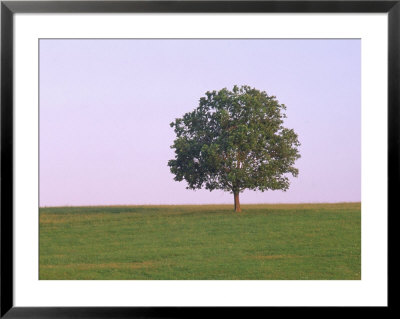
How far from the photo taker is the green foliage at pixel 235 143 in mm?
6012

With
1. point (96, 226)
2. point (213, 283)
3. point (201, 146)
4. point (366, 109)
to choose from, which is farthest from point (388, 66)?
point (96, 226)

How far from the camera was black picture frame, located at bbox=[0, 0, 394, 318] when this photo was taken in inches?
84.4

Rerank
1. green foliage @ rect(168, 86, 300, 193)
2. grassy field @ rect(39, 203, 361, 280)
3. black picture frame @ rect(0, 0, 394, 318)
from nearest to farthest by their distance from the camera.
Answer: black picture frame @ rect(0, 0, 394, 318)
grassy field @ rect(39, 203, 361, 280)
green foliage @ rect(168, 86, 300, 193)

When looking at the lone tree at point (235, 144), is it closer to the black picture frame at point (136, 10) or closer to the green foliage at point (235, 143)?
the green foliage at point (235, 143)

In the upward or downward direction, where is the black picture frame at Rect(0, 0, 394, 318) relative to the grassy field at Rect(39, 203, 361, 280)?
upward

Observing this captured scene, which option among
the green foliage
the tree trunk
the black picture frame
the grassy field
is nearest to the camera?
the black picture frame

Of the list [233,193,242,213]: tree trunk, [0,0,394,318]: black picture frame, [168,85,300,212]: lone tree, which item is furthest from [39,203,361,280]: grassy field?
[0,0,394,318]: black picture frame

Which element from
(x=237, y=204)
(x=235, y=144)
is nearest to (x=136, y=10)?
(x=235, y=144)

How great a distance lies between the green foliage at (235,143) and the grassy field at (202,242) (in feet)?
2.05

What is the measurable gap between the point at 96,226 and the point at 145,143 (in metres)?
Answer: 3.17

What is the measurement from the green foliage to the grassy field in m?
0.62

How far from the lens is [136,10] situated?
219 centimetres

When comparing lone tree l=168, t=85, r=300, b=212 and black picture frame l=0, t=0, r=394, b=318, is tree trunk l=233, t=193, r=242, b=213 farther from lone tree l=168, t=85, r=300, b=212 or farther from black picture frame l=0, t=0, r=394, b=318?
black picture frame l=0, t=0, r=394, b=318

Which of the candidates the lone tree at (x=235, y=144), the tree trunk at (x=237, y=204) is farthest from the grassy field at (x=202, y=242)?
the lone tree at (x=235, y=144)
